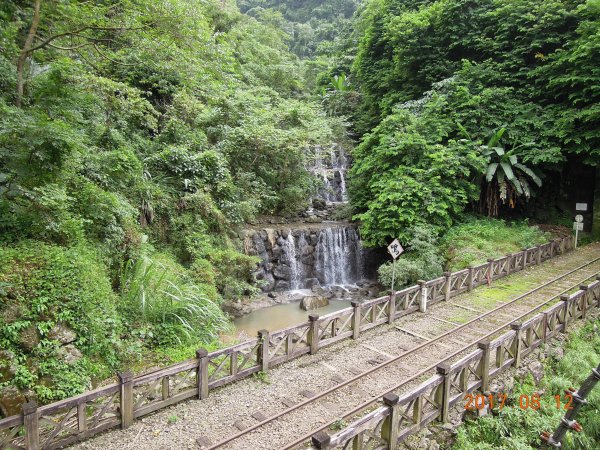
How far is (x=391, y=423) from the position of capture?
548 cm

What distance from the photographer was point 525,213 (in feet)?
66.7

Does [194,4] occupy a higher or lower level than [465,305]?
higher

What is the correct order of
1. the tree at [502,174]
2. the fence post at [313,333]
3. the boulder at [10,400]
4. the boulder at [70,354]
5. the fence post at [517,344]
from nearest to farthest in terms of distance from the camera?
the boulder at [10,400] → the boulder at [70,354] → the fence post at [517,344] → the fence post at [313,333] → the tree at [502,174]

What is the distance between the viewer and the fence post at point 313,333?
8.41 meters

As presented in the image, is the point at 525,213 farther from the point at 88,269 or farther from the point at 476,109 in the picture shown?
the point at 88,269

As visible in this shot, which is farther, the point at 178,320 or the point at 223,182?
the point at 223,182

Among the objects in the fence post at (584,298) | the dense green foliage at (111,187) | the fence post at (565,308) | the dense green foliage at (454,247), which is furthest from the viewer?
the dense green foliage at (454,247)

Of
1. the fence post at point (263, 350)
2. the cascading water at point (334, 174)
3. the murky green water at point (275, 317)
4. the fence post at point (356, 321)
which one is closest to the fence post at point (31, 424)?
the fence post at point (263, 350)

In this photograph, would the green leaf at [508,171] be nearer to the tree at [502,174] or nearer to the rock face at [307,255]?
the tree at [502,174]

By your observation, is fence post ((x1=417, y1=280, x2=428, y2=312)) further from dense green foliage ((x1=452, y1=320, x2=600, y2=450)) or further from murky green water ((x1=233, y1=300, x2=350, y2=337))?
murky green water ((x1=233, y1=300, x2=350, y2=337))

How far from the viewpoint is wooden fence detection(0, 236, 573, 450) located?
5117 millimetres

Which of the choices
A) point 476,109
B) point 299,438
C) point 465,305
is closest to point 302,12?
point 476,109

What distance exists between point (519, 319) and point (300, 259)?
9.62 metres
